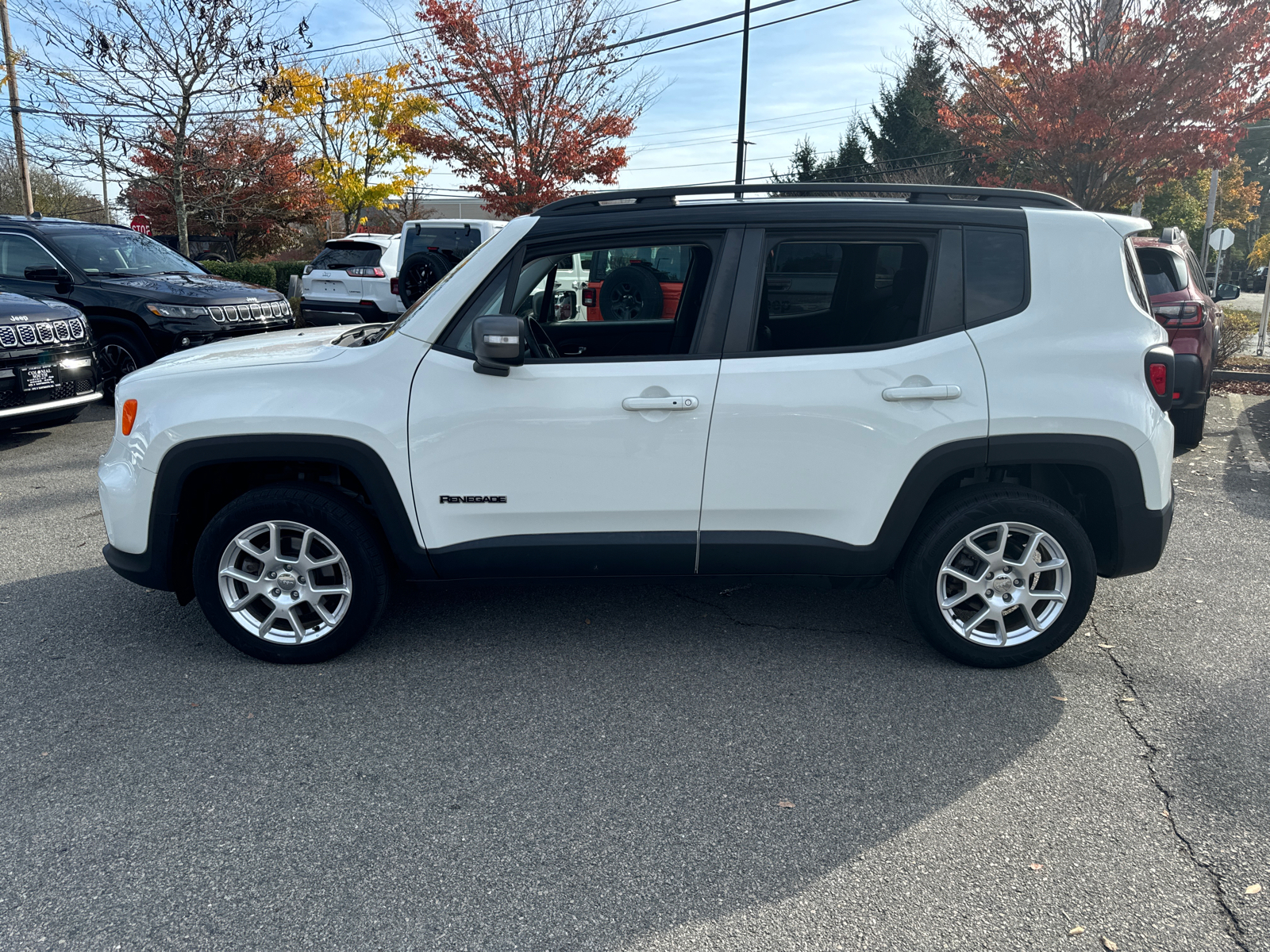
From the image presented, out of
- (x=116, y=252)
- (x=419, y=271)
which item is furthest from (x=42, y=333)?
(x=419, y=271)

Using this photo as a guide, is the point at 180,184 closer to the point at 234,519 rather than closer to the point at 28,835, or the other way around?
the point at 234,519

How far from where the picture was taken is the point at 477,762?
322 cm

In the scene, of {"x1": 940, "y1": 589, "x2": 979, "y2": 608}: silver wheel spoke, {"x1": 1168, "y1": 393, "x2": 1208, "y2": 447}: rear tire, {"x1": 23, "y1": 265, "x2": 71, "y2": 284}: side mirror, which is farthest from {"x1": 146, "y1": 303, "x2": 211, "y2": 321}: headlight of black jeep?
{"x1": 1168, "y1": 393, "x2": 1208, "y2": 447}: rear tire

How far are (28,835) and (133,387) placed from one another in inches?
71.8

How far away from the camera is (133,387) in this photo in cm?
390

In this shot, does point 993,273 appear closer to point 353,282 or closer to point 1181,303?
point 1181,303

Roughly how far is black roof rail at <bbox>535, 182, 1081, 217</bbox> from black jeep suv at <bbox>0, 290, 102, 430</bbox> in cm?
593

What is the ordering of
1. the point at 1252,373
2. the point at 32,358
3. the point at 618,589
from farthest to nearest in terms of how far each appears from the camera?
the point at 1252,373
the point at 32,358
the point at 618,589

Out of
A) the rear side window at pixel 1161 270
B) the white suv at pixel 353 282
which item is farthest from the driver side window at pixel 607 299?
the white suv at pixel 353 282

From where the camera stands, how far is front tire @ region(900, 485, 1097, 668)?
378cm

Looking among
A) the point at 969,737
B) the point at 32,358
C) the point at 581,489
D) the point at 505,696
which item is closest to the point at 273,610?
the point at 505,696

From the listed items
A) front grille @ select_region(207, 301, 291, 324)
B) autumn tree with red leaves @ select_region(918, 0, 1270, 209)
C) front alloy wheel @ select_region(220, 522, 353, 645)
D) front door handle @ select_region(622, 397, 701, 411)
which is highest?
autumn tree with red leaves @ select_region(918, 0, 1270, 209)

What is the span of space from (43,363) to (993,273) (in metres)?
7.57

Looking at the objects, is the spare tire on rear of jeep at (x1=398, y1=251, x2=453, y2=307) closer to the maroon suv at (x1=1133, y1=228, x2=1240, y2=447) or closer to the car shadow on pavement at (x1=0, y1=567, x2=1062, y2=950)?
the maroon suv at (x1=1133, y1=228, x2=1240, y2=447)
